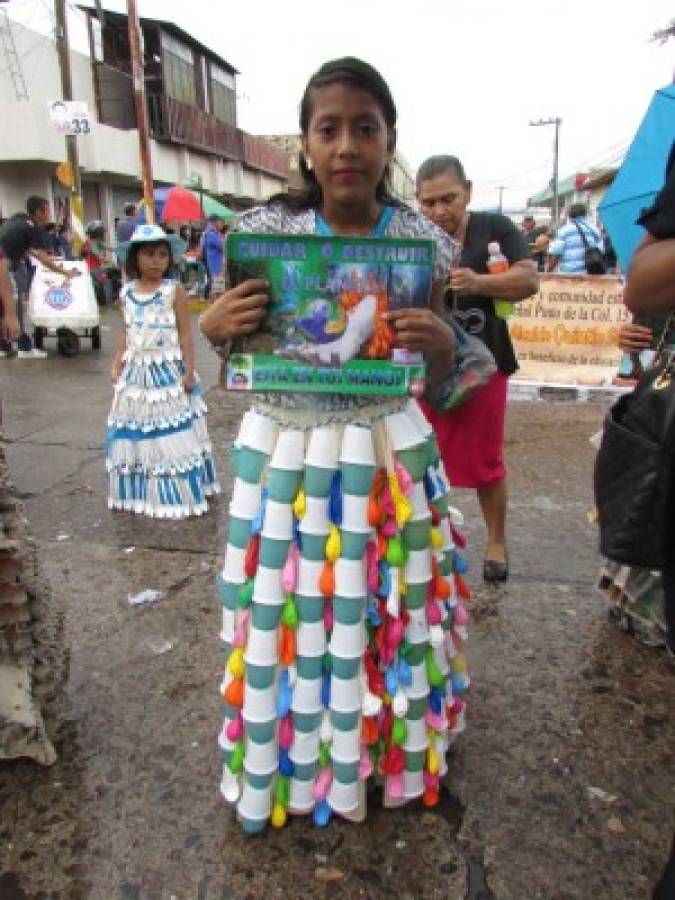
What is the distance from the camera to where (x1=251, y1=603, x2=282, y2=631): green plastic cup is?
1.66 metres

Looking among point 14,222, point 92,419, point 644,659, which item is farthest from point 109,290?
point 644,659

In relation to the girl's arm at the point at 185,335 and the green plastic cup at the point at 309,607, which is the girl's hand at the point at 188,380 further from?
the green plastic cup at the point at 309,607

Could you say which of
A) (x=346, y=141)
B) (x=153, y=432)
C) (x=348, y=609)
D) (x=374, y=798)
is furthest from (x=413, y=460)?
(x=153, y=432)

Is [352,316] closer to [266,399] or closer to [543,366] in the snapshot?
[266,399]

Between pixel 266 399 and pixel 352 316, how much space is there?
32 centimetres

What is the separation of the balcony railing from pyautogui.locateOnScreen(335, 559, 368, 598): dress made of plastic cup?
28.4m

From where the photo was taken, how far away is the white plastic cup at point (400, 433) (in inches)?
65.7

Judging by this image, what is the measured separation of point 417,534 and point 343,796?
71 cm

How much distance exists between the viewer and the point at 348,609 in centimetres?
165

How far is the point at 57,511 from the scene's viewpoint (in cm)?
420

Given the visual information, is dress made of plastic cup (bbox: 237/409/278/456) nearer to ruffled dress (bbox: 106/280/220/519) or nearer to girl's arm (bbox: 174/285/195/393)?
ruffled dress (bbox: 106/280/220/519)

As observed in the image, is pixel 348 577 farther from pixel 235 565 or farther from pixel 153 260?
pixel 153 260

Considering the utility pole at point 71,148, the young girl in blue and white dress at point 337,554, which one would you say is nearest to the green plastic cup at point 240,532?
the young girl in blue and white dress at point 337,554

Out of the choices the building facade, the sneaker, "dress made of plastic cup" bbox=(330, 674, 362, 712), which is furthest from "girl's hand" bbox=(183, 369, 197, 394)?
the building facade
